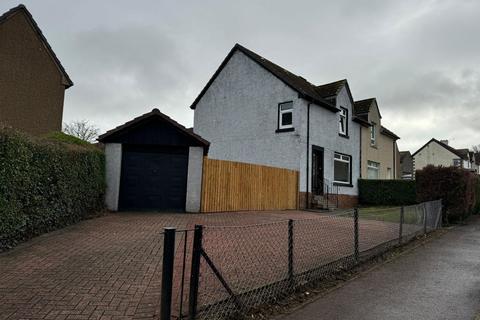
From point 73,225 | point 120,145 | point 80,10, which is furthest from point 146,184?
point 80,10

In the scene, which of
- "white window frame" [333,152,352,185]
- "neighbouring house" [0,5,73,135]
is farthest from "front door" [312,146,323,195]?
"neighbouring house" [0,5,73,135]

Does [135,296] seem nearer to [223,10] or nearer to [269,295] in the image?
[269,295]

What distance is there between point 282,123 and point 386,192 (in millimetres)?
8269

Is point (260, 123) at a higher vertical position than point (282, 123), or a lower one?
higher

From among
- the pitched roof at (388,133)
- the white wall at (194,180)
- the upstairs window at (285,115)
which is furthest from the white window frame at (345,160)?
the white wall at (194,180)

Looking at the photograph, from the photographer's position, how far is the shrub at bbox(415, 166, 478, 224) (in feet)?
47.3

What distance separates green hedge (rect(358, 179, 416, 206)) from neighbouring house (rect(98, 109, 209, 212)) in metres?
13.7

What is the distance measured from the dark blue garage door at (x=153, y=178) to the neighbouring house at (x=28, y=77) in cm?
817

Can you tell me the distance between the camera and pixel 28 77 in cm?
2034

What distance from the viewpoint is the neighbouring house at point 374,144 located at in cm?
2623

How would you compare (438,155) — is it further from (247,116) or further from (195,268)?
(195,268)

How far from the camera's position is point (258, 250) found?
696 cm

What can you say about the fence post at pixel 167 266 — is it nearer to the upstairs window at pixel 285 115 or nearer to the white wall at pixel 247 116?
the white wall at pixel 247 116

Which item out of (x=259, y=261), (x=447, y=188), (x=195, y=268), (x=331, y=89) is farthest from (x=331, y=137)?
(x=195, y=268)
